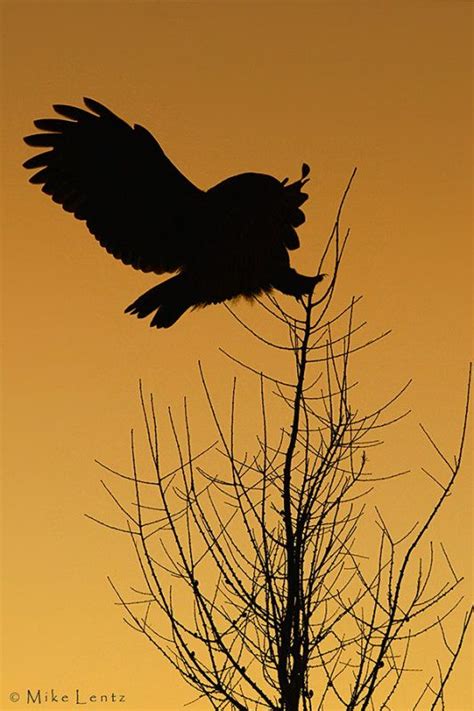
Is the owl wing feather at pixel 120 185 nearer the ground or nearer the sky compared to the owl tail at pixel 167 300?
nearer the sky

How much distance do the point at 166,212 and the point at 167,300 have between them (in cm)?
14

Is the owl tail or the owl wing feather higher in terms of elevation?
the owl wing feather

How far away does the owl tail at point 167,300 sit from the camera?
1.90m

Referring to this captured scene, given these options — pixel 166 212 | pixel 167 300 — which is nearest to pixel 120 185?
pixel 166 212

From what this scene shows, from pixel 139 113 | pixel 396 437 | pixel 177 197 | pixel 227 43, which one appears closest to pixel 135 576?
pixel 396 437

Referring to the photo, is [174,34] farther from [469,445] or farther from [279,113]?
[469,445]

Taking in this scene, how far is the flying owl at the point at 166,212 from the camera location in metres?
1.83

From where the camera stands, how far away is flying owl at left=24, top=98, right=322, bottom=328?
1834 mm

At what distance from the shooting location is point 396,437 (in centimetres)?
212

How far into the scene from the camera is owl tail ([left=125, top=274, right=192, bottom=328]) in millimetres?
1901

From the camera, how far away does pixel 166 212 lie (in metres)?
1.87

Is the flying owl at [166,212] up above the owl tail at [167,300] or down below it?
above

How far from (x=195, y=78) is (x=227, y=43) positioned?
9 centimetres

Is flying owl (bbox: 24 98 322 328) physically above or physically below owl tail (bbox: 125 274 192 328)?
above
